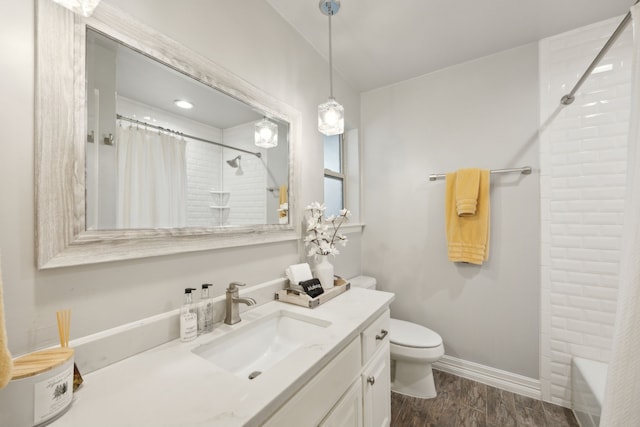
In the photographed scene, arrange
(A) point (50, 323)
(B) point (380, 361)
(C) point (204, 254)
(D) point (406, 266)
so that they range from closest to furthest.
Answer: (A) point (50, 323)
(C) point (204, 254)
(B) point (380, 361)
(D) point (406, 266)

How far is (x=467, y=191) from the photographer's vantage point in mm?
1884

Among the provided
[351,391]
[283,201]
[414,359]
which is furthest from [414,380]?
[283,201]

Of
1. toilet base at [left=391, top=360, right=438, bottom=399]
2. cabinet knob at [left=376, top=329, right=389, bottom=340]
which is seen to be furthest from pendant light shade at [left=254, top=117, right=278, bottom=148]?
toilet base at [left=391, top=360, right=438, bottom=399]

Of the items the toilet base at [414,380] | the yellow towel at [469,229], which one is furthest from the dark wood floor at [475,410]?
the yellow towel at [469,229]

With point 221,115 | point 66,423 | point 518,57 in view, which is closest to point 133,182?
point 221,115

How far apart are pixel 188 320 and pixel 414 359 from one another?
1.46 m

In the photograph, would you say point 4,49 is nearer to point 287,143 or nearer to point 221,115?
point 221,115

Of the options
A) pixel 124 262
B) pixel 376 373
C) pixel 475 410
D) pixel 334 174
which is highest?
pixel 334 174

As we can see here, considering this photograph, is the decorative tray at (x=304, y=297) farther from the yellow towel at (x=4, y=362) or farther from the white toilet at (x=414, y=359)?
the yellow towel at (x=4, y=362)

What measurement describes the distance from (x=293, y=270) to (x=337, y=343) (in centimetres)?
54

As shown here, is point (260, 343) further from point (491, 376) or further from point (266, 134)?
point (491, 376)

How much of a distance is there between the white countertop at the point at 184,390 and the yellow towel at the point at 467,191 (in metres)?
1.43

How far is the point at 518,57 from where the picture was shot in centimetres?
184

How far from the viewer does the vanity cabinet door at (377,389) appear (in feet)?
3.79
